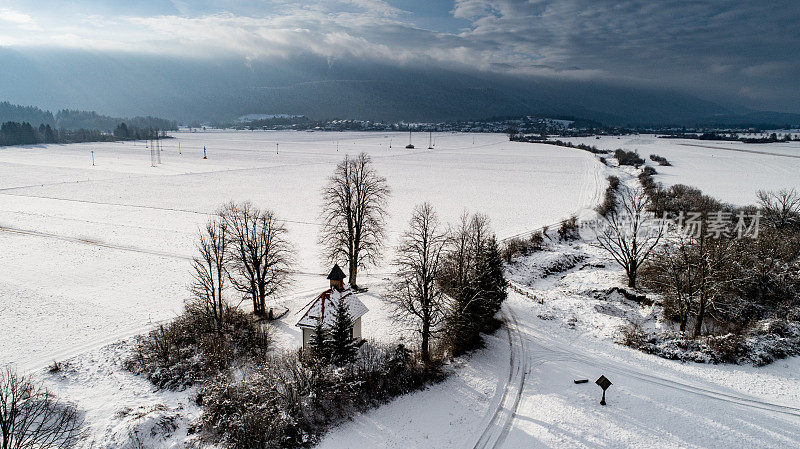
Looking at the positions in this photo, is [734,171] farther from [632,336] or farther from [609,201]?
[632,336]

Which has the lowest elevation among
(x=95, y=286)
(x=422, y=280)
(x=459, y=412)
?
(x=459, y=412)

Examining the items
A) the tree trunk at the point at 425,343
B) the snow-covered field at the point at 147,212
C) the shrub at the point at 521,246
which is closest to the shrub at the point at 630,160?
the snow-covered field at the point at 147,212

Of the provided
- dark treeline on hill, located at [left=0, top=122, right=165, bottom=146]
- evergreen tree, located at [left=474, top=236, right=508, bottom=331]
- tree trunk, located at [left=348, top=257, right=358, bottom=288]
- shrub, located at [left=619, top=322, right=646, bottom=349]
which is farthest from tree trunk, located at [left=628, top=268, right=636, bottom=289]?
dark treeline on hill, located at [left=0, top=122, right=165, bottom=146]

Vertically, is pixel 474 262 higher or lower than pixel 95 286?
higher

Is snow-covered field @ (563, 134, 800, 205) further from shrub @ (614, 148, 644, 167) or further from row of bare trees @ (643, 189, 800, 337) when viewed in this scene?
row of bare trees @ (643, 189, 800, 337)

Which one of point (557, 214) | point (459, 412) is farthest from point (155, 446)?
point (557, 214)

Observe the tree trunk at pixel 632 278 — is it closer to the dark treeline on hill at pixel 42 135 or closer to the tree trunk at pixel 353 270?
the tree trunk at pixel 353 270

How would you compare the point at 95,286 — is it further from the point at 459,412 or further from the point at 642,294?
the point at 642,294
